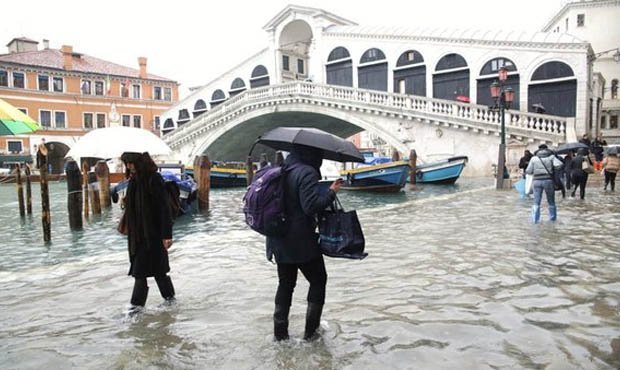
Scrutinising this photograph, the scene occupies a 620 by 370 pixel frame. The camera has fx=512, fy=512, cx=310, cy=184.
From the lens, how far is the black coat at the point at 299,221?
332cm

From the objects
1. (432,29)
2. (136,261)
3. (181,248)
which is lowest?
(181,248)

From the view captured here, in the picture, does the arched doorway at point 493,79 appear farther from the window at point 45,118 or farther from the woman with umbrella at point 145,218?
the window at point 45,118

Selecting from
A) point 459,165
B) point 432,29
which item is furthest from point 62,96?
point 459,165

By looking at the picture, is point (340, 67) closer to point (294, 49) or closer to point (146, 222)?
point (294, 49)

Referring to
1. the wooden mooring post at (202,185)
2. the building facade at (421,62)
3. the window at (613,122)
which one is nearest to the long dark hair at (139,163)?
the wooden mooring post at (202,185)

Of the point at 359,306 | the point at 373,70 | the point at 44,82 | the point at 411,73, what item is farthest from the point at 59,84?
the point at 359,306

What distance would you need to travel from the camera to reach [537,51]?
78.9 ft

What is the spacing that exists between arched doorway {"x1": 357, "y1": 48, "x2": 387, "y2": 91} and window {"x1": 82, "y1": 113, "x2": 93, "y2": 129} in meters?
23.7

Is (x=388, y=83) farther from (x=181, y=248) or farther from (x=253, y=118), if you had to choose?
(x=181, y=248)

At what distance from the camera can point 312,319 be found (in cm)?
361

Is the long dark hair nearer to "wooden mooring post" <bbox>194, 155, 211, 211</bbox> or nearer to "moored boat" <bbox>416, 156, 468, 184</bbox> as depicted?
"wooden mooring post" <bbox>194, 155, 211, 211</bbox>

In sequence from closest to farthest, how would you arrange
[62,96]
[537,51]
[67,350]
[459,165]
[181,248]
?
1. [67,350]
2. [181,248]
3. [459,165]
4. [537,51]
5. [62,96]

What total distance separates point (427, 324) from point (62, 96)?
140 feet

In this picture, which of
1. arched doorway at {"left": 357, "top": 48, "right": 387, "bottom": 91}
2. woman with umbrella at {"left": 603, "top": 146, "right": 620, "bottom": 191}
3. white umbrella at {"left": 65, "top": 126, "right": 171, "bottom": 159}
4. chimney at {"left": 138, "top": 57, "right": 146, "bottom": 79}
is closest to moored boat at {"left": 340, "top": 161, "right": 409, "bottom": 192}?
woman with umbrella at {"left": 603, "top": 146, "right": 620, "bottom": 191}
